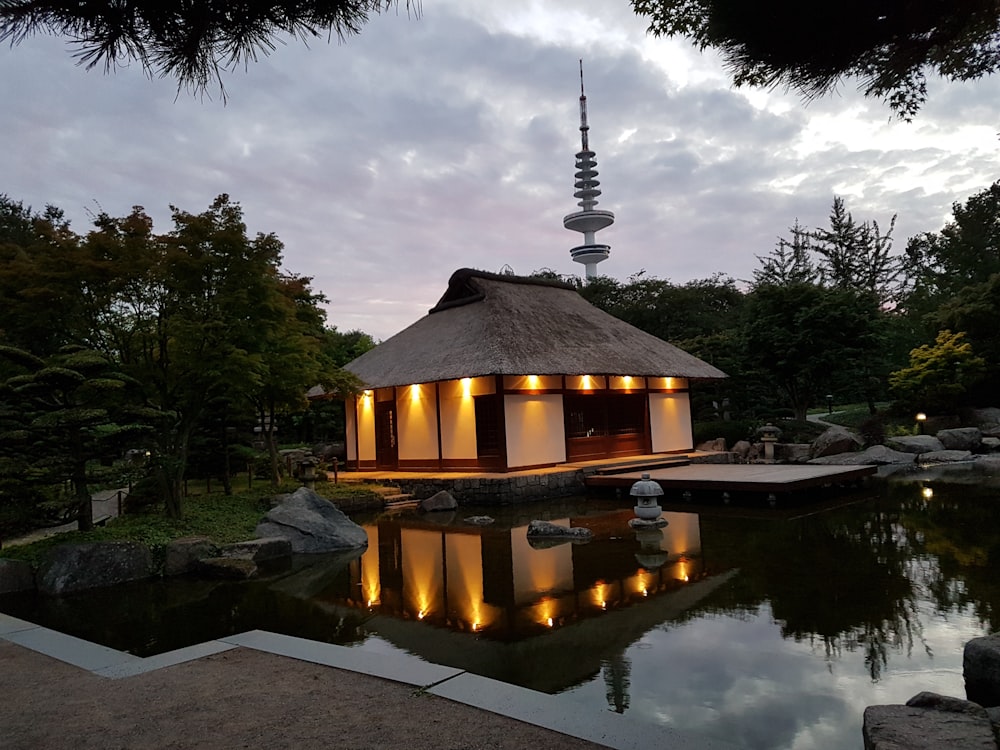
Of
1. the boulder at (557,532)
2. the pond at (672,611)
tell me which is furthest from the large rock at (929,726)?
the boulder at (557,532)

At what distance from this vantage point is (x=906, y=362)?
2448 centimetres

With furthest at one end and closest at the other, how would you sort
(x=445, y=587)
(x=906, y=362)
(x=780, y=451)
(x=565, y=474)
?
1. (x=906, y=362)
2. (x=780, y=451)
3. (x=565, y=474)
4. (x=445, y=587)

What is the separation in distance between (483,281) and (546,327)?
8.89ft

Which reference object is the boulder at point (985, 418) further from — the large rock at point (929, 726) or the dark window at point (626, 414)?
the large rock at point (929, 726)

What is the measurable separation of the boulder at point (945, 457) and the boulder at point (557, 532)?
1234cm

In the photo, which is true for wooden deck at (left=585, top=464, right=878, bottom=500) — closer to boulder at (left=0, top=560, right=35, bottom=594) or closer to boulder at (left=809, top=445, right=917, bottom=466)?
boulder at (left=809, top=445, right=917, bottom=466)

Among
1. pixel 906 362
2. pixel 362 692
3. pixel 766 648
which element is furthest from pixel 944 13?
pixel 906 362

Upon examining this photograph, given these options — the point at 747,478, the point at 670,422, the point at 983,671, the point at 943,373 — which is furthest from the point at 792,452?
the point at 983,671

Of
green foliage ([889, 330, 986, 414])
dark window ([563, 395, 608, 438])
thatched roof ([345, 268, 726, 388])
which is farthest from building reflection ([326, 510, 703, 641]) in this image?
green foliage ([889, 330, 986, 414])

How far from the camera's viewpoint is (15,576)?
283 inches

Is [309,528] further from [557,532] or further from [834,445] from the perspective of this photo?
[834,445]

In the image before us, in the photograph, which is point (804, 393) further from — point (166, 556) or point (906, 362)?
point (166, 556)

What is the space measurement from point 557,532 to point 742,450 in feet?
38.4

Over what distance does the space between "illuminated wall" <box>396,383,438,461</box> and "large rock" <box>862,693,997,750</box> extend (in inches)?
520
